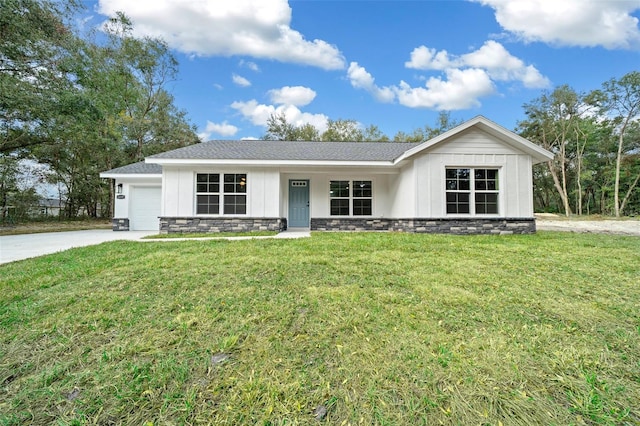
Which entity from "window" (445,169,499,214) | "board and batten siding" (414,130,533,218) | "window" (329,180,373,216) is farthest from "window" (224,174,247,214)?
"window" (445,169,499,214)

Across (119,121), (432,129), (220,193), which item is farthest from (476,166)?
(432,129)

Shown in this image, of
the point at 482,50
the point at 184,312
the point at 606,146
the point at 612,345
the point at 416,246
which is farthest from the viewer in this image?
the point at 606,146

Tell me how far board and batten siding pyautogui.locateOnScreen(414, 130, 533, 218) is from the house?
3cm

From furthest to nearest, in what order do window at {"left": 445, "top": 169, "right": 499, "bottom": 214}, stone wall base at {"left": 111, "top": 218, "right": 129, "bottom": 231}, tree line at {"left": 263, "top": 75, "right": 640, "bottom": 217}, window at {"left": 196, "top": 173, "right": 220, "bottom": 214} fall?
tree line at {"left": 263, "top": 75, "right": 640, "bottom": 217}, stone wall base at {"left": 111, "top": 218, "right": 129, "bottom": 231}, window at {"left": 196, "top": 173, "right": 220, "bottom": 214}, window at {"left": 445, "top": 169, "right": 499, "bottom": 214}

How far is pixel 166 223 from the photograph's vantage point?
372 inches

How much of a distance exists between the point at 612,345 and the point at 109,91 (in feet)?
58.8

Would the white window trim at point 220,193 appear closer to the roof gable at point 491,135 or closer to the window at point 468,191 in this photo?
A: the roof gable at point 491,135

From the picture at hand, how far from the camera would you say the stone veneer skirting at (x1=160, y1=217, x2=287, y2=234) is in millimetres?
9445

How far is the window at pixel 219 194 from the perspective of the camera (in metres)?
9.74

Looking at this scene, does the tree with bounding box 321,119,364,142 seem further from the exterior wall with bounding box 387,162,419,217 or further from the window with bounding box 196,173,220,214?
the window with bounding box 196,173,220,214

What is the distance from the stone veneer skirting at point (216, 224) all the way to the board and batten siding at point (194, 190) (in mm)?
180

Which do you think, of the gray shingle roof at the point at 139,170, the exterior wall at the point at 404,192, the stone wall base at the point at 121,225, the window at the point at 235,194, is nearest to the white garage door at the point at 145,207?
the stone wall base at the point at 121,225

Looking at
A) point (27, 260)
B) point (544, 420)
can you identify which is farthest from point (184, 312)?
point (27, 260)

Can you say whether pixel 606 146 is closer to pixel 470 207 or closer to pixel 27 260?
Result: pixel 470 207
